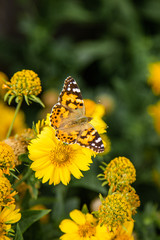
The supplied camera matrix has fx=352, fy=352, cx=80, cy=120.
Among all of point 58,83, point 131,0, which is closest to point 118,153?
point 58,83

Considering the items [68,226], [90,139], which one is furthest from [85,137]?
[68,226]

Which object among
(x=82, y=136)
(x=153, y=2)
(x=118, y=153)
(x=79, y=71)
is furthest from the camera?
(x=153, y=2)

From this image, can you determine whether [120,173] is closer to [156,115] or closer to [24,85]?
[24,85]

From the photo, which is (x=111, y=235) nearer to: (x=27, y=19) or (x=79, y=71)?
(x=79, y=71)

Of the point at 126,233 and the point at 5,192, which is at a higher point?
the point at 5,192

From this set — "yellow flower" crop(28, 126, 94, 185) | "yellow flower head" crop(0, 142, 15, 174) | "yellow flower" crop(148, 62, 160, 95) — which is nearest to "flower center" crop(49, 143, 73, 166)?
"yellow flower" crop(28, 126, 94, 185)

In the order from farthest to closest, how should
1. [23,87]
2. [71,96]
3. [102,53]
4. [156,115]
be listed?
[102,53]
[156,115]
[71,96]
[23,87]

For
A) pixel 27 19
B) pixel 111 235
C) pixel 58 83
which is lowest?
pixel 111 235

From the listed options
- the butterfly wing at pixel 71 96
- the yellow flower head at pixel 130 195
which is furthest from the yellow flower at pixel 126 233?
the butterfly wing at pixel 71 96
